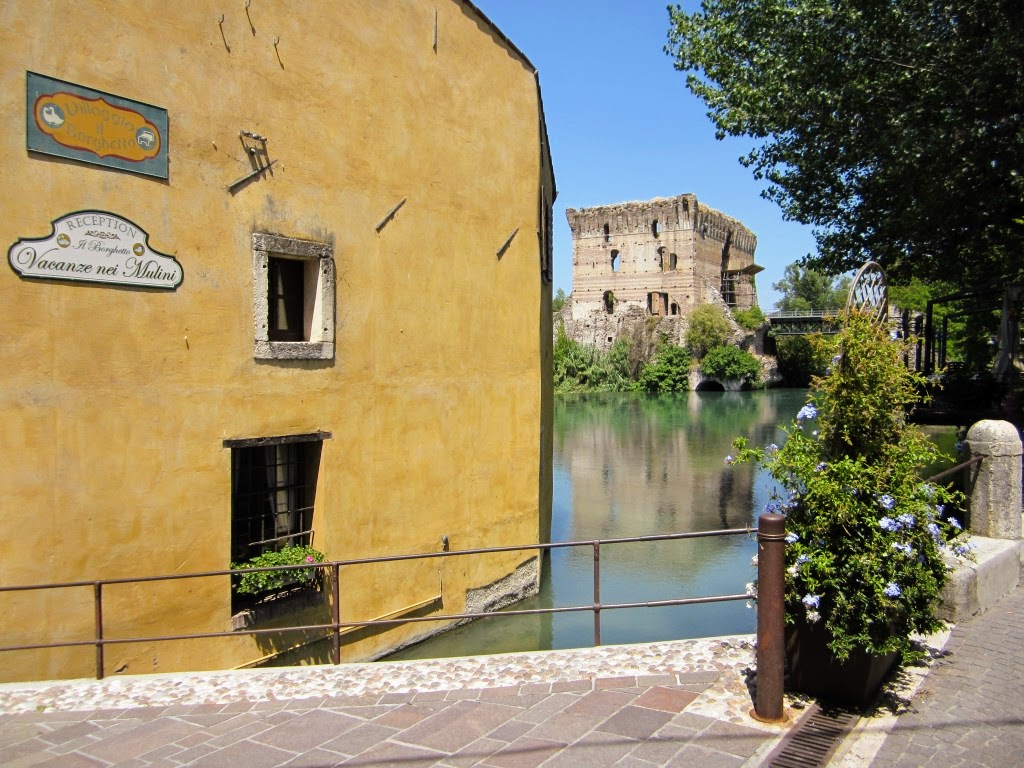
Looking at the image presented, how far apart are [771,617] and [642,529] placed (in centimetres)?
1209

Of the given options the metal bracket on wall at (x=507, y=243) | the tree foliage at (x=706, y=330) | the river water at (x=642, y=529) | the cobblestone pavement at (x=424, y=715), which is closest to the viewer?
the cobblestone pavement at (x=424, y=715)

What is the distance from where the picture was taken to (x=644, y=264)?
193 ft

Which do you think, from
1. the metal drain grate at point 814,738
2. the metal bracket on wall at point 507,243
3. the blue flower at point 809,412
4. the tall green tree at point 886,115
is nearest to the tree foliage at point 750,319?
the tall green tree at point 886,115

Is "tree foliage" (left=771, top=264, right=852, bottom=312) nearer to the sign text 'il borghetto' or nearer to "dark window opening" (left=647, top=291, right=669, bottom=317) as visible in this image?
"dark window opening" (left=647, top=291, right=669, bottom=317)

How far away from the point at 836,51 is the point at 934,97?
1.93 meters

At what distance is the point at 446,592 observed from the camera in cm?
888

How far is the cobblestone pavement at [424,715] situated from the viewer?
3.98m

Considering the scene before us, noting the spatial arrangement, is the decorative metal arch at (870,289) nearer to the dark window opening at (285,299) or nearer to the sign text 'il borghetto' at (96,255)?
the dark window opening at (285,299)

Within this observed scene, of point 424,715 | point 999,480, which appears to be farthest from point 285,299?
point 999,480

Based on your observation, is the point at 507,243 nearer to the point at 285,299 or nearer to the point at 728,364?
the point at 285,299

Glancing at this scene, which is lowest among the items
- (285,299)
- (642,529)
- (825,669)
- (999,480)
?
(642,529)

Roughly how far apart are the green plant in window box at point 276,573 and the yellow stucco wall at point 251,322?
236 millimetres

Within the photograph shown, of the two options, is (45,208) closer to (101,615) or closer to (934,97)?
(101,615)

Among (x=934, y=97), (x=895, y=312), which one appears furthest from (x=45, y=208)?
(x=895, y=312)
